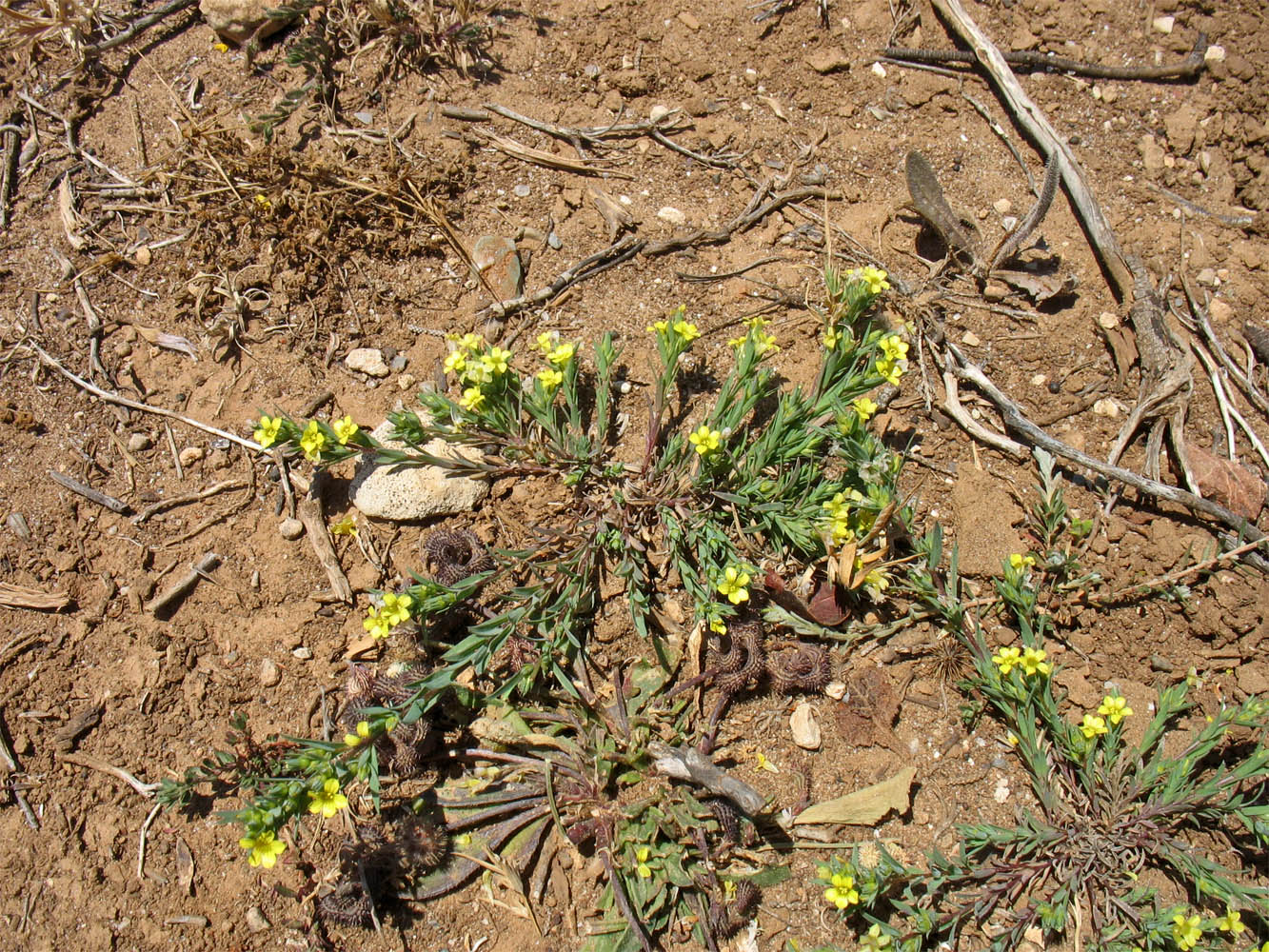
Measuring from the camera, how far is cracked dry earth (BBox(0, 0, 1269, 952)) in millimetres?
3521

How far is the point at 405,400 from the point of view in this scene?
13.6ft

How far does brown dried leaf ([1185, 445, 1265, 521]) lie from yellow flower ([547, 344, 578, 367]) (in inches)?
122

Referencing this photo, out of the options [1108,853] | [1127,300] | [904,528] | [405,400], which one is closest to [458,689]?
[405,400]

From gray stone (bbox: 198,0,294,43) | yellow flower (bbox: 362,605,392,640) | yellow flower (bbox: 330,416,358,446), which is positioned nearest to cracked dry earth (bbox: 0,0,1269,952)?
gray stone (bbox: 198,0,294,43)

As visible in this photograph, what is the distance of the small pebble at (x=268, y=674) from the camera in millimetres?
3664

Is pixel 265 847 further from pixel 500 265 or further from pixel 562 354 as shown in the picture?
pixel 500 265

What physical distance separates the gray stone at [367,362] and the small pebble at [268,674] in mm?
1475

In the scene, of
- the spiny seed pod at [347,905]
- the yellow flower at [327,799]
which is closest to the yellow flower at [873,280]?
the yellow flower at [327,799]

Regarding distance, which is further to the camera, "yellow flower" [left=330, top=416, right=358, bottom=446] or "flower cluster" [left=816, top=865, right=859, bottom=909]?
"yellow flower" [left=330, top=416, right=358, bottom=446]

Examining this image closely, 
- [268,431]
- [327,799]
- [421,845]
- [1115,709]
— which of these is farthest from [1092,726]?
[268,431]

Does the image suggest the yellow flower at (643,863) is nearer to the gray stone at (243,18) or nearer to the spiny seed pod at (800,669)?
the spiny seed pod at (800,669)

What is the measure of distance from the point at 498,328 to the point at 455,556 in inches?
49.0

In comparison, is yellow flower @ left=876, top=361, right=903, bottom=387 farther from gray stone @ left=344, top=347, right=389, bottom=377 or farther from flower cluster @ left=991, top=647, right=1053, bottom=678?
gray stone @ left=344, top=347, right=389, bottom=377

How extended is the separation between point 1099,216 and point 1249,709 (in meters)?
2.60
